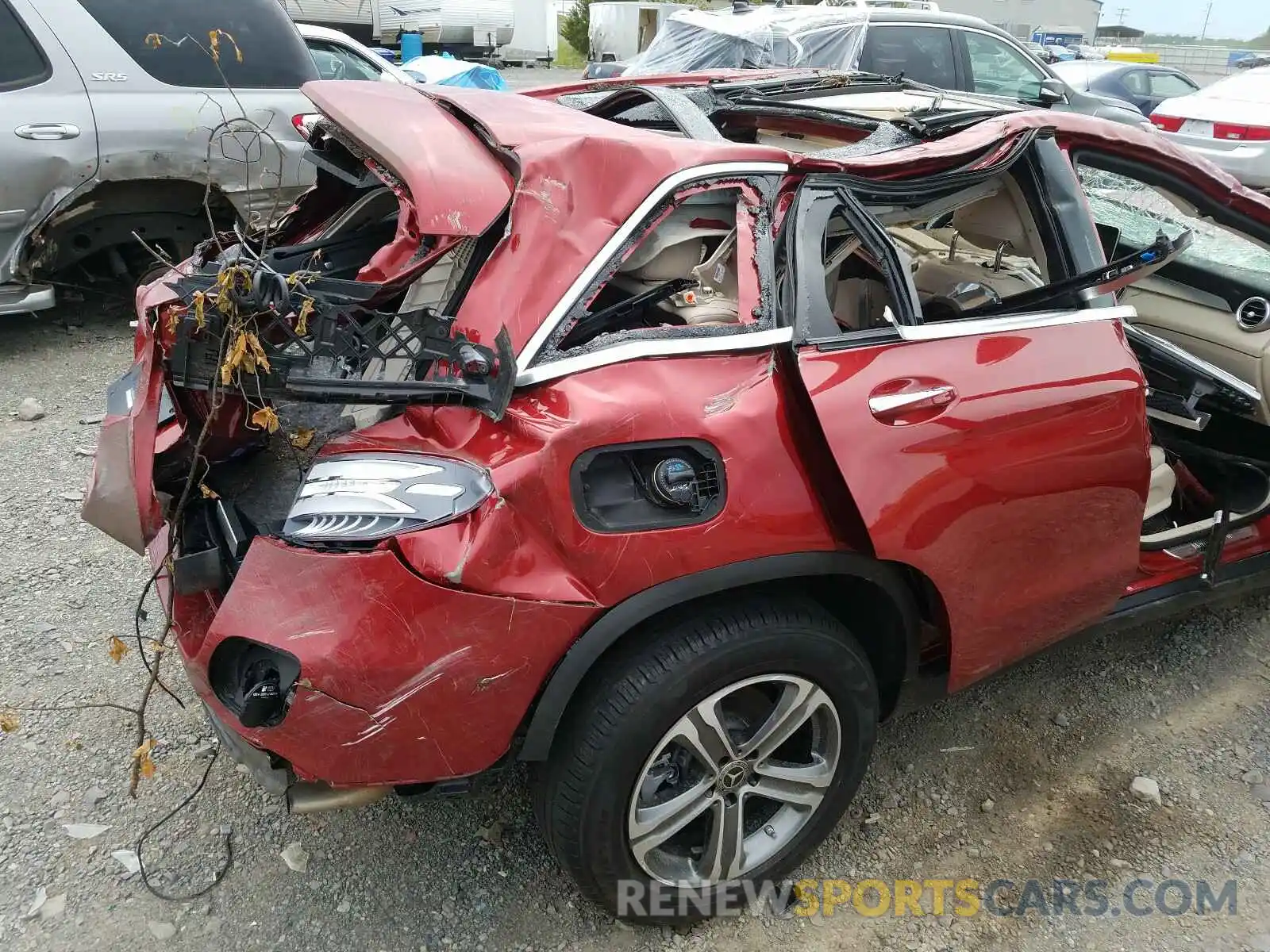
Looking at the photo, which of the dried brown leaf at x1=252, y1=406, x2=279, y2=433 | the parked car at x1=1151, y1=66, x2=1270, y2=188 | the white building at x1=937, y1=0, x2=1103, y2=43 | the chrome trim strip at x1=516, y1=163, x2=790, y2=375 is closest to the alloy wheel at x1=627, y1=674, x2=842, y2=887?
the chrome trim strip at x1=516, y1=163, x2=790, y2=375

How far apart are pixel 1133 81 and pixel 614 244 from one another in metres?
15.8

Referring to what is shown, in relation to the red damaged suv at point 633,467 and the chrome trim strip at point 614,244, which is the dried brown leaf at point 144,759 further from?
the chrome trim strip at point 614,244

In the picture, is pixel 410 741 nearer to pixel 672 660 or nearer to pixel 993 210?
pixel 672 660

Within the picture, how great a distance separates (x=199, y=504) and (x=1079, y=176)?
8.11 ft

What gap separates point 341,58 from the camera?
278 inches

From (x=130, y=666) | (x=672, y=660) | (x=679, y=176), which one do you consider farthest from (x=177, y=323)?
(x=130, y=666)

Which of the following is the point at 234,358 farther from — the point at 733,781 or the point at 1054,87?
the point at 1054,87

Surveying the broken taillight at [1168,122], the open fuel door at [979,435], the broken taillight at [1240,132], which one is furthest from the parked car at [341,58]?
the broken taillight at [1240,132]

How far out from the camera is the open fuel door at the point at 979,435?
196cm

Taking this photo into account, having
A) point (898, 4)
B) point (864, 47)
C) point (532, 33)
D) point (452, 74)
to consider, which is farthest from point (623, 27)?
point (864, 47)

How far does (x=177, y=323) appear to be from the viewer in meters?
1.84

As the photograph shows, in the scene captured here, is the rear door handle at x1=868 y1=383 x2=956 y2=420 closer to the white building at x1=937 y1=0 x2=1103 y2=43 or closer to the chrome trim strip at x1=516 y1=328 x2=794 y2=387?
the chrome trim strip at x1=516 y1=328 x2=794 y2=387

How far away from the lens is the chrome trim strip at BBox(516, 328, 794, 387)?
1.78 m

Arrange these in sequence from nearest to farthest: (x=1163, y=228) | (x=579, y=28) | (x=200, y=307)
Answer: (x=200, y=307) → (x=1163, y=228) → (x=579, y=28)
